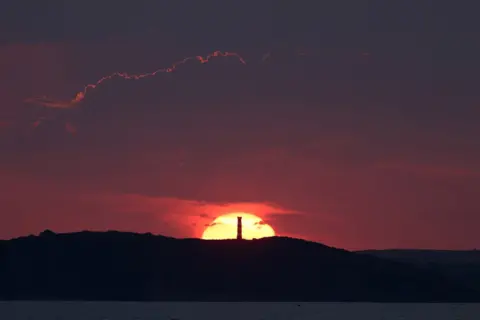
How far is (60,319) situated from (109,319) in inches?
206

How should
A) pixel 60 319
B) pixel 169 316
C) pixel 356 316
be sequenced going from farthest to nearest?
pixel 356 316 → pixel 169 316 → pixel 60 319

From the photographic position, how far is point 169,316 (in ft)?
494

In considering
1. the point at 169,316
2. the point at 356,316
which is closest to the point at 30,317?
the point at 169,316

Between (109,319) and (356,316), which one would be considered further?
(356,316)

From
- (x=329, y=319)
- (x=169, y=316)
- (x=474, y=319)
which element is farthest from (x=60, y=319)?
(x=474, y=319)

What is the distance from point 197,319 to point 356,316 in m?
23.5

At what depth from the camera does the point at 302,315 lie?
159m

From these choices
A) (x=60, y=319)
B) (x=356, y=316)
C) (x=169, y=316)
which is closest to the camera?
(x=60, y=319)

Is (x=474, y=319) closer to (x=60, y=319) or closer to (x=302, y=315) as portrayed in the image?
(x=302, y=315)

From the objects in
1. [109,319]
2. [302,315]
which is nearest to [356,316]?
[302,315]

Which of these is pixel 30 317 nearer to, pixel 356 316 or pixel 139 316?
pixel 139 316

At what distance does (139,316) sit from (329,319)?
2147 centimetres

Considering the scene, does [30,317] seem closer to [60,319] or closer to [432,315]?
[60,319]

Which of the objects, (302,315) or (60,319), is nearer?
(60,319)
